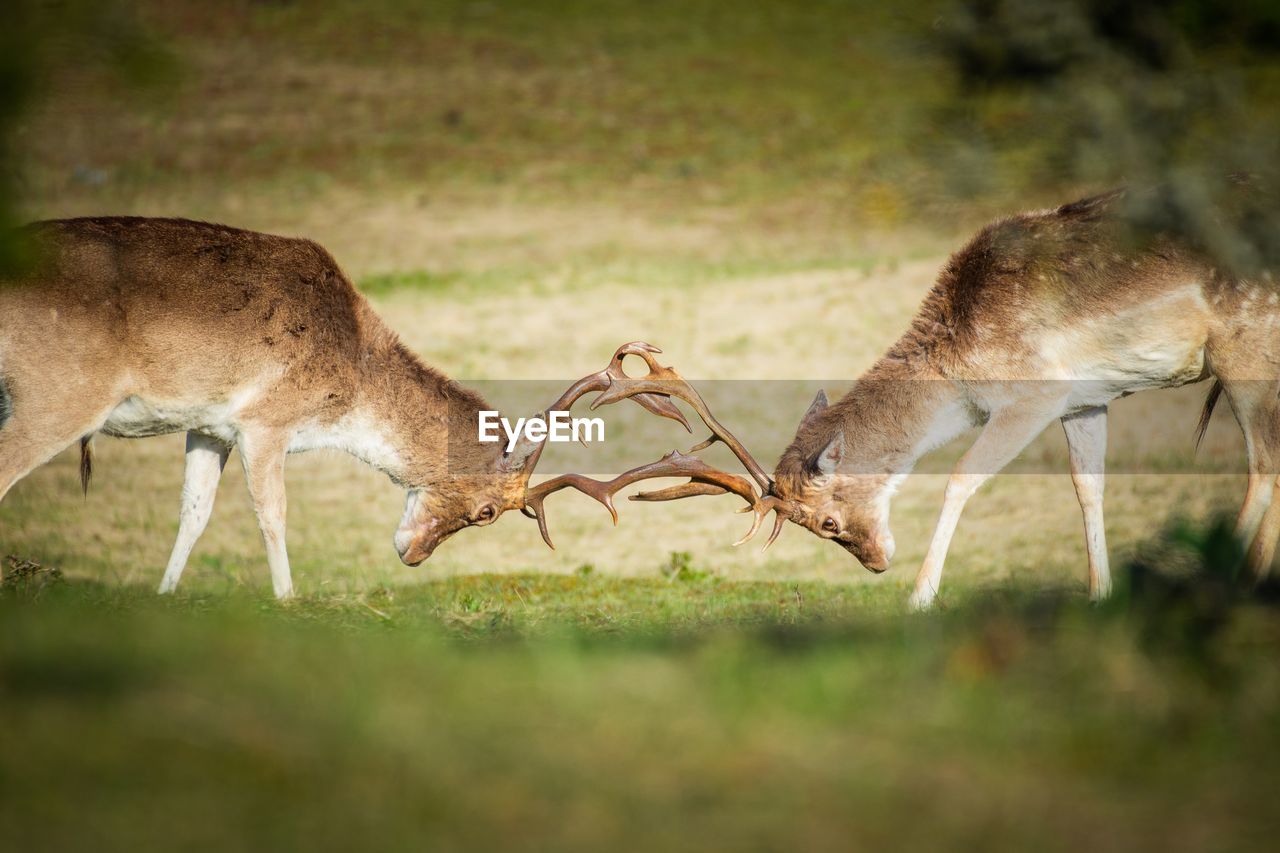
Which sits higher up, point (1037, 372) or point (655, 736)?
point (1037, 372)

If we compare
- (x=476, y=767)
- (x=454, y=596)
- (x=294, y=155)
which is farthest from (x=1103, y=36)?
(x=294, y=155)

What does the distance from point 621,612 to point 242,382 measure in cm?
295

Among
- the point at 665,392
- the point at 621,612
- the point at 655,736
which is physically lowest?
the point at 655,736

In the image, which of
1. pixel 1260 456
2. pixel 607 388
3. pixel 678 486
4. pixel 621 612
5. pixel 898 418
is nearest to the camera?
pixel 1260 456

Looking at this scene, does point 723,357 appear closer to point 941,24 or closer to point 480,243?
point 480,243

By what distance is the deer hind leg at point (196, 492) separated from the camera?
939 cm

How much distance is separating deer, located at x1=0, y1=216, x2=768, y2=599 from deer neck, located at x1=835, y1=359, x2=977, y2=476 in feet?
3.03

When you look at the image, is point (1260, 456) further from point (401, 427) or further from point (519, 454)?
point (401, 427)

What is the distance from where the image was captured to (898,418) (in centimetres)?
980

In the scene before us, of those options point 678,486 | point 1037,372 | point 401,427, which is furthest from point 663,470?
point 1037,372

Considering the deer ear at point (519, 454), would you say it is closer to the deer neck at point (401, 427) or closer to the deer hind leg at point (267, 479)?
the deer neck at point (401, 427)

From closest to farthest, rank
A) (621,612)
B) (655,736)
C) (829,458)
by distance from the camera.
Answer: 1. (655,736)
2. (621,612)
3. (829,458)

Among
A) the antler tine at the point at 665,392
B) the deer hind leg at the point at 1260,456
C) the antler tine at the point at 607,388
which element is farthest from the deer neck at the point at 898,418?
the deer hind leg at the point at 1260,456

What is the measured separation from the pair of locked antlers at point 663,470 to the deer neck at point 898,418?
66 cm
